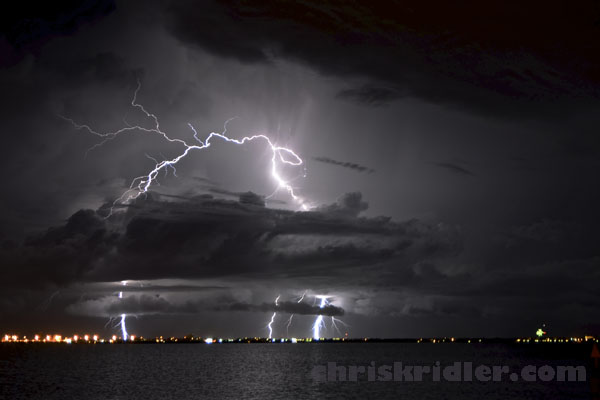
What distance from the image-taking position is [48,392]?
6688cm

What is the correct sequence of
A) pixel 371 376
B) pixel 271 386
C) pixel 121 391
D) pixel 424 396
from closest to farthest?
pixel 424 396
pixel 121 391
pixel 271 386
pixel 371 376

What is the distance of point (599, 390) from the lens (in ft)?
221

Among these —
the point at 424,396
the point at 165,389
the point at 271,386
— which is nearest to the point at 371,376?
the point at 271,386

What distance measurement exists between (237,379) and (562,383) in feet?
127

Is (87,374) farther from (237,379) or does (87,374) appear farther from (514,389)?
(514,389)

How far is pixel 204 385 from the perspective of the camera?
73.2m

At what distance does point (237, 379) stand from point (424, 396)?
2925cm

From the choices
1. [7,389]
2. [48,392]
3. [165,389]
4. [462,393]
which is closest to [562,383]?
[462,393]

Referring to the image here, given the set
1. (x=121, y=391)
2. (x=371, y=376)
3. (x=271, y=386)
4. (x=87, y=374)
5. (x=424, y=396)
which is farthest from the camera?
(x=87, y=374)

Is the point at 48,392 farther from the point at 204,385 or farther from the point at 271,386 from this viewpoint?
the point at 271,386

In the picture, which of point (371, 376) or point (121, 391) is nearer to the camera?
point (121, 391)

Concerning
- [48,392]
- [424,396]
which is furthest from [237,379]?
[424,396]

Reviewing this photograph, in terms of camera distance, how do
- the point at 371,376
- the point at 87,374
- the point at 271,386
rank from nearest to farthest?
the point at 271,386, the point at 371,376, the point at 87,374

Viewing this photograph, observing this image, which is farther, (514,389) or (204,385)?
(204,385)
